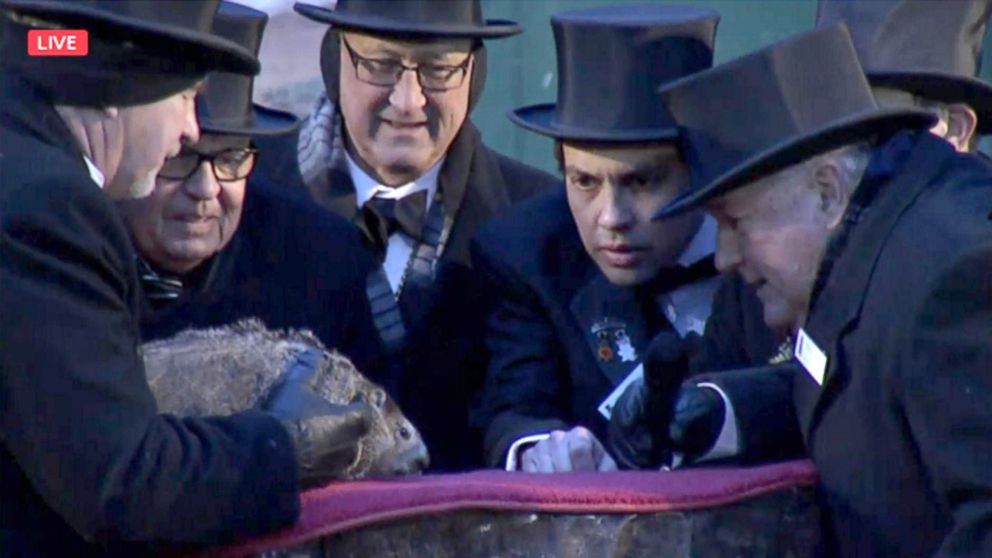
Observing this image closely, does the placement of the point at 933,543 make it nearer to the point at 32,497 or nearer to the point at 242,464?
the point at 242,464

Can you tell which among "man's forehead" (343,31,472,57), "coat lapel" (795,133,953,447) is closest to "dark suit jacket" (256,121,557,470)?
"man's forehead" (343,31,472,57)

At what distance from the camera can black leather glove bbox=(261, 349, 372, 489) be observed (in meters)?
2.85

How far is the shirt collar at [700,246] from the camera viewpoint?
3.96m

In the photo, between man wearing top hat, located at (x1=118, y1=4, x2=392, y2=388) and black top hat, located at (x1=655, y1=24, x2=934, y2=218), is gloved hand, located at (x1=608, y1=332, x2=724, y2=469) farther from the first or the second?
man wearing top hat, located at (x1=118, y1=4, x2=392, y2=388)

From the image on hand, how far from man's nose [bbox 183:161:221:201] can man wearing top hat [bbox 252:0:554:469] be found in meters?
0.45

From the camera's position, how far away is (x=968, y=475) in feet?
8.87

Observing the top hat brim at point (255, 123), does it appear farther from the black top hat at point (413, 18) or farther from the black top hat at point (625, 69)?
the black top hat at point (625, 69)

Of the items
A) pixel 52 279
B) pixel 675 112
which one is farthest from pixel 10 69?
pixel 675 112

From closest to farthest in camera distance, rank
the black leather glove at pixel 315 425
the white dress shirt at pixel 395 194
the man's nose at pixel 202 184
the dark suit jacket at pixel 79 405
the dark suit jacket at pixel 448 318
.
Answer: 1. the dark suit jacket at pixel 79 405
2. the black leather glove at pixel 315 425
3. the man's nose at pixel 202 184
4. the dark suit jacket at pixel 448 318
5. the white dress shirt at pixel 395 194

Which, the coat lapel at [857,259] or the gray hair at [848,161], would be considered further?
the gray hair at [848,161]

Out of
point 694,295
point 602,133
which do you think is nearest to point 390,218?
point 602,133

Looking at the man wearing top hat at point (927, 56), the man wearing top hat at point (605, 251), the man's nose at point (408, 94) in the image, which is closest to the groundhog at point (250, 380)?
the man wearing top hat at point (605, 251)

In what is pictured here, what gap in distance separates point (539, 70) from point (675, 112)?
2787 mm

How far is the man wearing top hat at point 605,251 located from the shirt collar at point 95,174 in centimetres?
120
